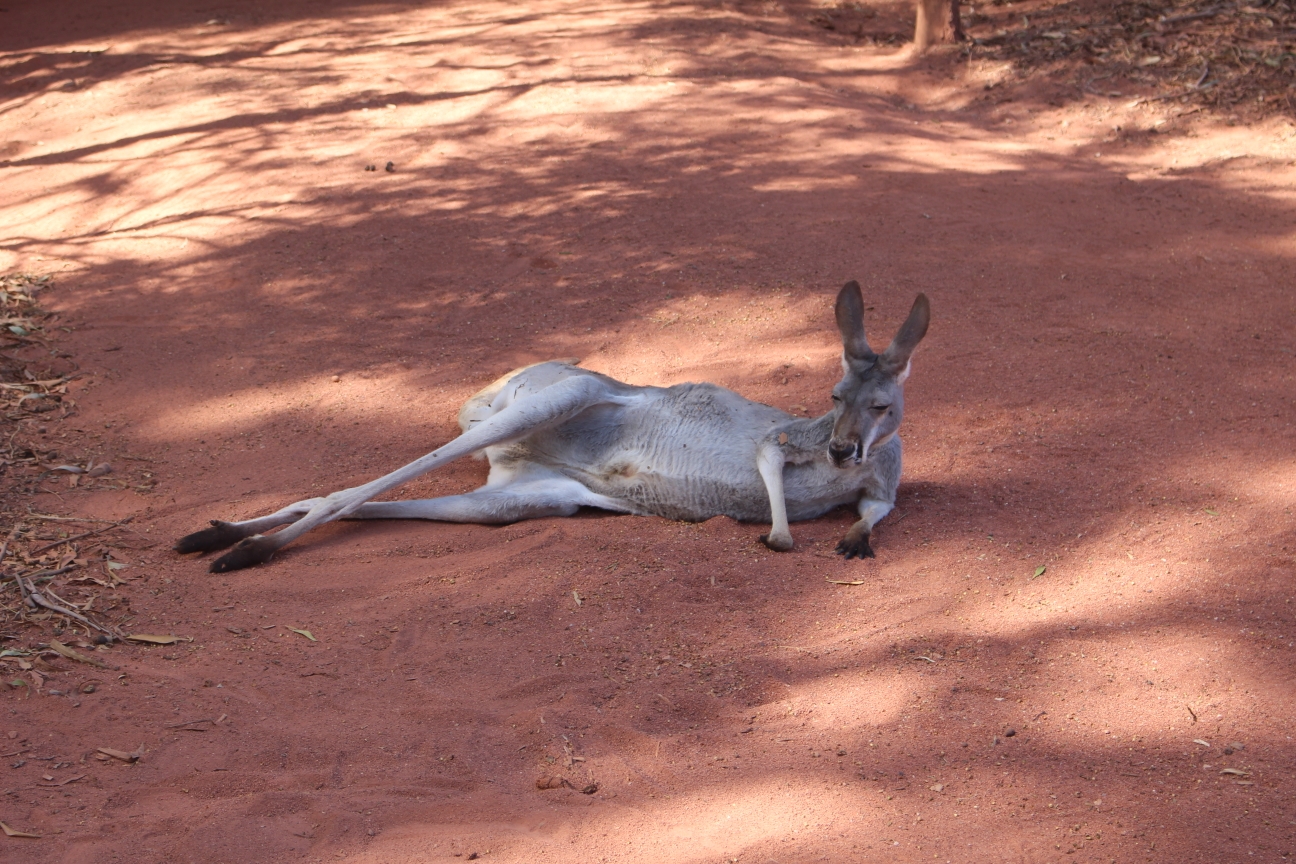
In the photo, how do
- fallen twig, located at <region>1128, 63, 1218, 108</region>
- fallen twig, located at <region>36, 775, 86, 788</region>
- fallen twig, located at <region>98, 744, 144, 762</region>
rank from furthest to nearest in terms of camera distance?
fallen twig, located at <region>1128, 63, 1218, 108</region> < fallen twig, located at <region>98, 744, 144, 762</region> < fallen twig, located at <region>36, 775, 86, 788</region>

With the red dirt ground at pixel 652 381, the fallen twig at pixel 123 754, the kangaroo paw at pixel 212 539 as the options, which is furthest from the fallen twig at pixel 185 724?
the kangaroo paw at pixel 212 539

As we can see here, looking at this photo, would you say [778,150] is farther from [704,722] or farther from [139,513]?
[704,722]

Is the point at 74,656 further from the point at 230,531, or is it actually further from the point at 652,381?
the point at 652,381

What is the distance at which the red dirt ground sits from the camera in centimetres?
292

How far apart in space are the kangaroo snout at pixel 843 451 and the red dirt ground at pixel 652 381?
1.23ft

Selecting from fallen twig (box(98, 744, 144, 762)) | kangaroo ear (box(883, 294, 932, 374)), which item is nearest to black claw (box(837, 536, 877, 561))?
kangaroo ear (box(883, 294, 932, 374))

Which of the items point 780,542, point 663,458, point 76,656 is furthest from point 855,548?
point 76,656

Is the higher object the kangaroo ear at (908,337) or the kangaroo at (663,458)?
the kangaroo ear at (908,337)

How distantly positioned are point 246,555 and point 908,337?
2.64m

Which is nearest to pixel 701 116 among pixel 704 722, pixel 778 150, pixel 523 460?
pixel 778 150

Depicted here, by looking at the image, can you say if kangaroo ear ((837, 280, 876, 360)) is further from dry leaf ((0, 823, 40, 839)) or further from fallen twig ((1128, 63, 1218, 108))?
fallen twig ((1128, 63, 1218, 108))

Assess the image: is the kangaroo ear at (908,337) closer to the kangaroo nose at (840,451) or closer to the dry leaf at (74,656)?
the kangaroo nose at (840,451)

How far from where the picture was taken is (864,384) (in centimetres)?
444

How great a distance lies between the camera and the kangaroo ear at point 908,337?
4312mm
